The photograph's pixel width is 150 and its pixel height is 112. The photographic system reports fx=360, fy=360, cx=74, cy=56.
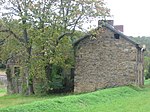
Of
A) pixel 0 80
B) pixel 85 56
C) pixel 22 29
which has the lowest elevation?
pixel 0 80

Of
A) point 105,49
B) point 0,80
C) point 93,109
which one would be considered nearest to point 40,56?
point 105,49

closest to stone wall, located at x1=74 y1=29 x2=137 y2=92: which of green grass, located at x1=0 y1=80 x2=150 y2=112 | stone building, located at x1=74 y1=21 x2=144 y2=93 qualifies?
stone building, located at x1=74 y1=21 x2=144 y2=93

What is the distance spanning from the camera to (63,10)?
1195 inches

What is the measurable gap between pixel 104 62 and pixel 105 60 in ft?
0.69

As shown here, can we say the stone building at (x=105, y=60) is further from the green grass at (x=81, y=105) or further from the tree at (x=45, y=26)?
the green grass at (x=81, y=105)

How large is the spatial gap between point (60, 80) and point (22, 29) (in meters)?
5.95

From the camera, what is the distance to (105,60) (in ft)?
108

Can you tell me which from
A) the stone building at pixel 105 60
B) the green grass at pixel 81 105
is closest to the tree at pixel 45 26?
the stone building at pixel 105 60

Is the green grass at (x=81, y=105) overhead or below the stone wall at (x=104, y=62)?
below

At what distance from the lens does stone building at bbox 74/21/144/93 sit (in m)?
32.0

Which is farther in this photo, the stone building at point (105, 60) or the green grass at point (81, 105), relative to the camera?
the stone building at point (105, 60)

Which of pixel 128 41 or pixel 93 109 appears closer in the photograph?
pixel 93 109

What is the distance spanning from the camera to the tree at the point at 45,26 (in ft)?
96.5

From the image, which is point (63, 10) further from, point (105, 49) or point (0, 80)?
point (0, 80)
